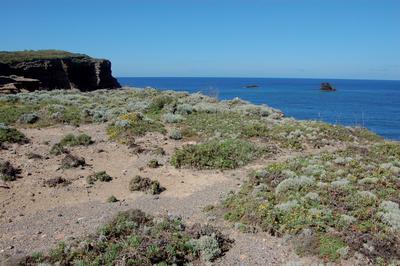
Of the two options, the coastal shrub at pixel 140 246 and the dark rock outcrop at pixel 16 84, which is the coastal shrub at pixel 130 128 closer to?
the coastal shrub at pixel 140 246

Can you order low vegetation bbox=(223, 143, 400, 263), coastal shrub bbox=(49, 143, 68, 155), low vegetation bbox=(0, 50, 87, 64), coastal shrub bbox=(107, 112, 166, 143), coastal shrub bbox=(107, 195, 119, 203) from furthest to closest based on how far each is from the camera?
low vegetation bbox=(0, 50, 87, 64)
coastal shrub bbox=(107, 112, 166, 143)
coastal shrub bbox=(49, 143, 68, 155)
coastal shrub bbox=(107, 195, 119, 203)
low vegetation bbox=(223, 143, 400, 263)

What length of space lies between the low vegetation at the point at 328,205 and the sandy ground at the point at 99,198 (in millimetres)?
632

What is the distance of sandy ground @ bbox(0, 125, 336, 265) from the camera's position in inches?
395

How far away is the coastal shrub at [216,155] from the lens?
1653 centimetres

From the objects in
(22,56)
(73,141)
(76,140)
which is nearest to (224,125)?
(76,140)

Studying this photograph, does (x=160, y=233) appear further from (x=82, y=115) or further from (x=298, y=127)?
(x=82, y=115)

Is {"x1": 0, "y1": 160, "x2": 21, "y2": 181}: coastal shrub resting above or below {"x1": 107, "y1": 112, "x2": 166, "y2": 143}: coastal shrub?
below

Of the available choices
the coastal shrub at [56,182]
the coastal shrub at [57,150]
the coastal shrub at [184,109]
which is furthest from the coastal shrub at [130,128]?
the coastal shrub at [56,182]

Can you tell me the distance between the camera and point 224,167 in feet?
53.8

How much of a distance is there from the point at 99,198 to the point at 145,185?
1.63 m

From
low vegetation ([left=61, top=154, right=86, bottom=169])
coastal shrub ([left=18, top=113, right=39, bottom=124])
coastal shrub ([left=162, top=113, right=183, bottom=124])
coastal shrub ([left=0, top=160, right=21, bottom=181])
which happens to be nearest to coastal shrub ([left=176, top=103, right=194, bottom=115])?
coastal shrub ([left=162, top=113, right=183, bottom=124])

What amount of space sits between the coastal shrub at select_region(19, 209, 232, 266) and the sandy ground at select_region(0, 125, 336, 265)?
538 mm

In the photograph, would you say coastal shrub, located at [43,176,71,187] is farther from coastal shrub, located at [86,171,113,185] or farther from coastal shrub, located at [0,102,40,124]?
coastal shrub, located at [0,102,40,124]

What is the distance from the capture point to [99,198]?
1353 centimetres
